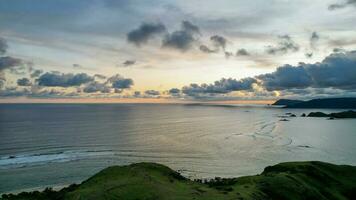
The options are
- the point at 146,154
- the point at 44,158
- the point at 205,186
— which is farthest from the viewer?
the point at 146,154

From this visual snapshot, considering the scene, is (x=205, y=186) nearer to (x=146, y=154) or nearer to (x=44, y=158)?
(x=146, y=154)

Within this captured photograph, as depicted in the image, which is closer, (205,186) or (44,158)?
(205,186)

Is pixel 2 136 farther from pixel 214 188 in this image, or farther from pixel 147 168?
pixel 214 188

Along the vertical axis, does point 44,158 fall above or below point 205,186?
below

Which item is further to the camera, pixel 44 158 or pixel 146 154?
pixel 146 154

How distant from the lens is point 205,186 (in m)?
61.4

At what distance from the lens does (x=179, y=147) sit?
133000 millimetres

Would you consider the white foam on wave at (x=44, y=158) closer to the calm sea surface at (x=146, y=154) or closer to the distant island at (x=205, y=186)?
the calm sea surface at (x=146, y=154)

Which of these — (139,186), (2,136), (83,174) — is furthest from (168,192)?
(2,136)

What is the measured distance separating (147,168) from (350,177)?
4294 cm

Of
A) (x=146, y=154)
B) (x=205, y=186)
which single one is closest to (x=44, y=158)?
(x=146, y=154)

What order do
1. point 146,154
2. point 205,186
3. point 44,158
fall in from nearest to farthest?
1. point 205,186
2. point 44,158
3. point 146,154

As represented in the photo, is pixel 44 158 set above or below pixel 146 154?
above

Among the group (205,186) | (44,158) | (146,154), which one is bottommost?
(146,154)
